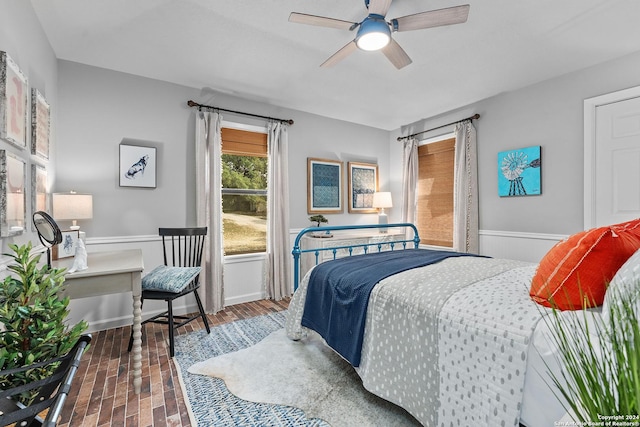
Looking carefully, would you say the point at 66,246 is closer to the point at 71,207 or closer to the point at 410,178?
the point at 71,207

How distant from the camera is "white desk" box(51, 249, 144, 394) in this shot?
69.0 inches

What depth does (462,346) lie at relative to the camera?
124 centimetres

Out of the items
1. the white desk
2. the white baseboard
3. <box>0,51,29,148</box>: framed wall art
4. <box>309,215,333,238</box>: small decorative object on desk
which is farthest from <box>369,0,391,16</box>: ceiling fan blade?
the white baseboard

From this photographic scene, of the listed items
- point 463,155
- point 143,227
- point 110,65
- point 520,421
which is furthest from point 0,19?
point 463,155

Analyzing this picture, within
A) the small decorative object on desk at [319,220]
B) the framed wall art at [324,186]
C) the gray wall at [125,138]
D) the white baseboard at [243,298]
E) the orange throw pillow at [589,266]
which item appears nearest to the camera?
the orange throw pillow at [589,266]

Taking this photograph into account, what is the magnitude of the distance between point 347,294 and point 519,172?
273cm

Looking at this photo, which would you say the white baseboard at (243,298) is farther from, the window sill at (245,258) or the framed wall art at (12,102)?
the framed wall art at (12,102)

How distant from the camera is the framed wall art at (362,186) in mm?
4637

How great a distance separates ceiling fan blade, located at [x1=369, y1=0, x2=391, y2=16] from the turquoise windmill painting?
95.9 inches

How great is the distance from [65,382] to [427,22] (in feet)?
7.72

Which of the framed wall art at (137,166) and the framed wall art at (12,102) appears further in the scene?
the framed wall art at (137,166)

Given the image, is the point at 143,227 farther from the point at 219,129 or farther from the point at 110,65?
the point at 110,65

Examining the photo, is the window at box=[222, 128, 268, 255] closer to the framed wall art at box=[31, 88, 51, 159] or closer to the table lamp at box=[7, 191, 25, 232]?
the framed wall art at box=[31, 88, 51, 159]

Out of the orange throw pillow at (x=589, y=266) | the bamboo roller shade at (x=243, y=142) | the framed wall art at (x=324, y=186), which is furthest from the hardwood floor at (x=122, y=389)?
the framed wall art at (x=324, y=186)
